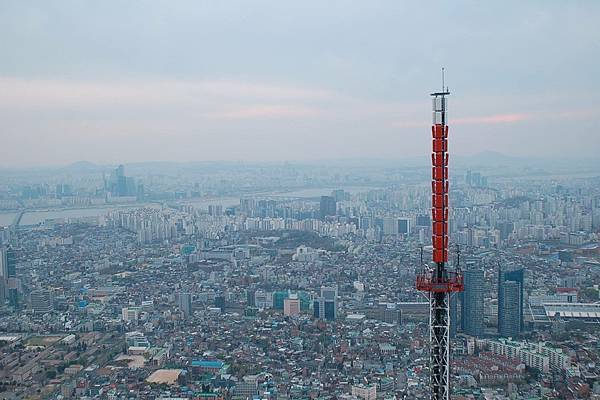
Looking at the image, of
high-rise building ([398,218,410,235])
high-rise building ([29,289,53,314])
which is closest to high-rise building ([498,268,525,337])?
high-rise building ([398,218,410,235])

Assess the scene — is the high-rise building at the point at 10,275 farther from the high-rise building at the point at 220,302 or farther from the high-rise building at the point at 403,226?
the high-rise building at the point at 403,226

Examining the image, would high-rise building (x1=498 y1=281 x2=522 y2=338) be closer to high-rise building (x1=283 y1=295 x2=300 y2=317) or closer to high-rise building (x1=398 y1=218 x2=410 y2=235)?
high-rise building (x1=283 y1=295 x2=300 y2=317)

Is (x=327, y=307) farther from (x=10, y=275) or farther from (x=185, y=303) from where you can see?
(x=10, y=275)

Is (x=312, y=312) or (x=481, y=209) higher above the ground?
(x=481, y=209)

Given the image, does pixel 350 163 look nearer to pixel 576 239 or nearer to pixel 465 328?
pixel 576 239

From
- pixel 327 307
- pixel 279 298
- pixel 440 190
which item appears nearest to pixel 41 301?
pixel 279 298

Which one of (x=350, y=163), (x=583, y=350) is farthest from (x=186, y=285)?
(x=350, y=163)
